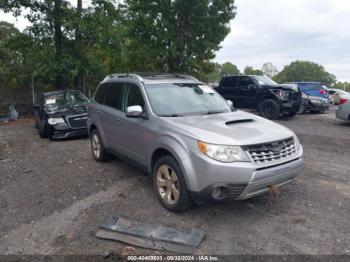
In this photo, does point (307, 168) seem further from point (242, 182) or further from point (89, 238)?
point (89, 238)

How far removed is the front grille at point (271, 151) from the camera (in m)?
3.80

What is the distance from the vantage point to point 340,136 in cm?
995

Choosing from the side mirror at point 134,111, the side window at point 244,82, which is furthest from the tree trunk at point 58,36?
the side mirror at point 134,111

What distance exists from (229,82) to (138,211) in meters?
Answer: 10.8

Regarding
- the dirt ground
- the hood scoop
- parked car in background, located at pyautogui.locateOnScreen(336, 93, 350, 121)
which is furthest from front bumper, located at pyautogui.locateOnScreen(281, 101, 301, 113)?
the hood scoop

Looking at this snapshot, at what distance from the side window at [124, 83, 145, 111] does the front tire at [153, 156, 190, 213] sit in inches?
43.1

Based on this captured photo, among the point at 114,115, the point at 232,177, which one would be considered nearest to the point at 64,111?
the point at 114,115

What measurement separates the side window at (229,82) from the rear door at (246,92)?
0.25m

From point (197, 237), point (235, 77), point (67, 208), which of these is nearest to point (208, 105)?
point (197, 237)

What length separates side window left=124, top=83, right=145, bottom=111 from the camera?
511 cm

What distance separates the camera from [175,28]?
58.9ft

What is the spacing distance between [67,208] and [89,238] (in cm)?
106

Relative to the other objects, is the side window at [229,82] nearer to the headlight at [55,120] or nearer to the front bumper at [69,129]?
the front bumper at [69,129]

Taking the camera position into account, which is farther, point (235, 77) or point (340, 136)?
point (235, 77)
